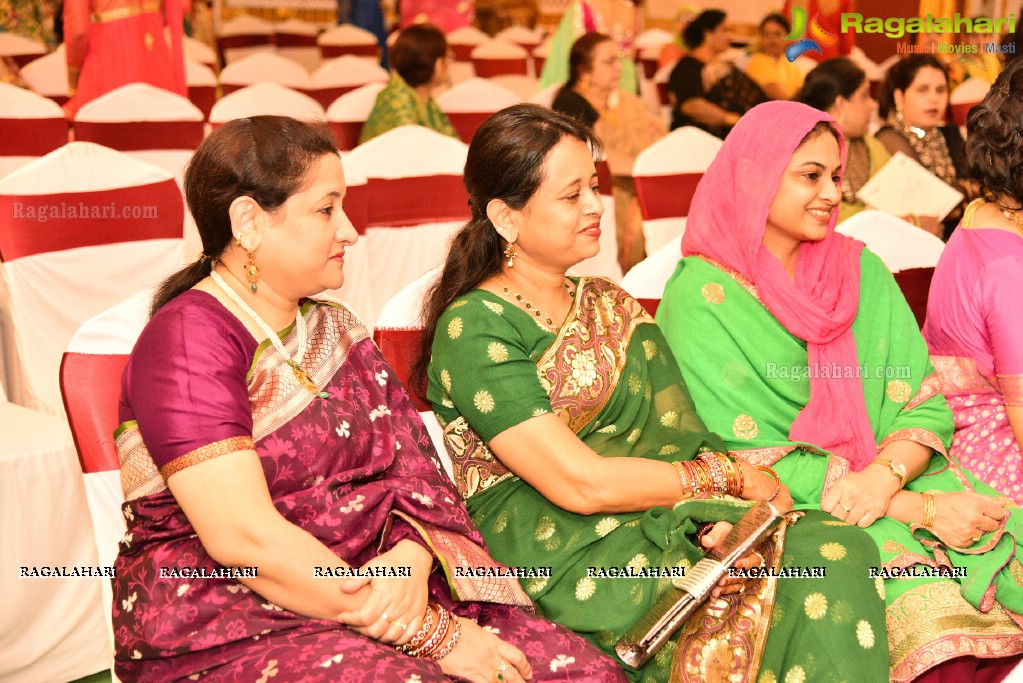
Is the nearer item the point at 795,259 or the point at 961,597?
the point at 961,597

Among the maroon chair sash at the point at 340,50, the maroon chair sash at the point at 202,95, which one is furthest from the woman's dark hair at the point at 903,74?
the maroon chair sash at the point at 340,50

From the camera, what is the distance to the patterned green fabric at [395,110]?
4203 millimetres

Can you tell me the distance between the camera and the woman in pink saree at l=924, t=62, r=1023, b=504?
192 centimetres

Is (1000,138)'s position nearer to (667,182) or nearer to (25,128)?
(667,182)

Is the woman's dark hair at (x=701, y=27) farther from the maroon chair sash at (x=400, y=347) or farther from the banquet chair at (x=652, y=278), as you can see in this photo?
the maroon chair sash at (x=400, y=347)

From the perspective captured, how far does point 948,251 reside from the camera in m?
2.04

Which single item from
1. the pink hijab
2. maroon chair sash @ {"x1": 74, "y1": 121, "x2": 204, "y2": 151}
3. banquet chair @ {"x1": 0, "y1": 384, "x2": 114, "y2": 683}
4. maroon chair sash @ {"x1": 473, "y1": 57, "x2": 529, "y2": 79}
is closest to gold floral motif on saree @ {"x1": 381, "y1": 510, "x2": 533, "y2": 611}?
the pink hijab

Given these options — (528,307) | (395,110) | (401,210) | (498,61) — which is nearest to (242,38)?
(498,61)

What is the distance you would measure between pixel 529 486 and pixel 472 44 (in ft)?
23.9

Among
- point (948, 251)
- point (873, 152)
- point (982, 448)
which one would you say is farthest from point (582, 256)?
point (873, 152)

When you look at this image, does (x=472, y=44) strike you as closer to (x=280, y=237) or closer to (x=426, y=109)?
(x=426, y=109)

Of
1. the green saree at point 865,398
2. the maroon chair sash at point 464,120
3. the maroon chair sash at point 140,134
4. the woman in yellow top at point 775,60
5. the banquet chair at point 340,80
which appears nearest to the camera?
the green saree at point 865,398

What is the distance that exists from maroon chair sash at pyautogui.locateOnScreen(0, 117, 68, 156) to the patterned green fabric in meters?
1.16

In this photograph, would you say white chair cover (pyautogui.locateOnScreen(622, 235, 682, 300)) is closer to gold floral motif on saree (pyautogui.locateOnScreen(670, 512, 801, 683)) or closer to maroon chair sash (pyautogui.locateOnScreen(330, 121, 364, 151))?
gold floral motif on saree (pyautogui.locateOnScreen(670, 512, 801, 683))
